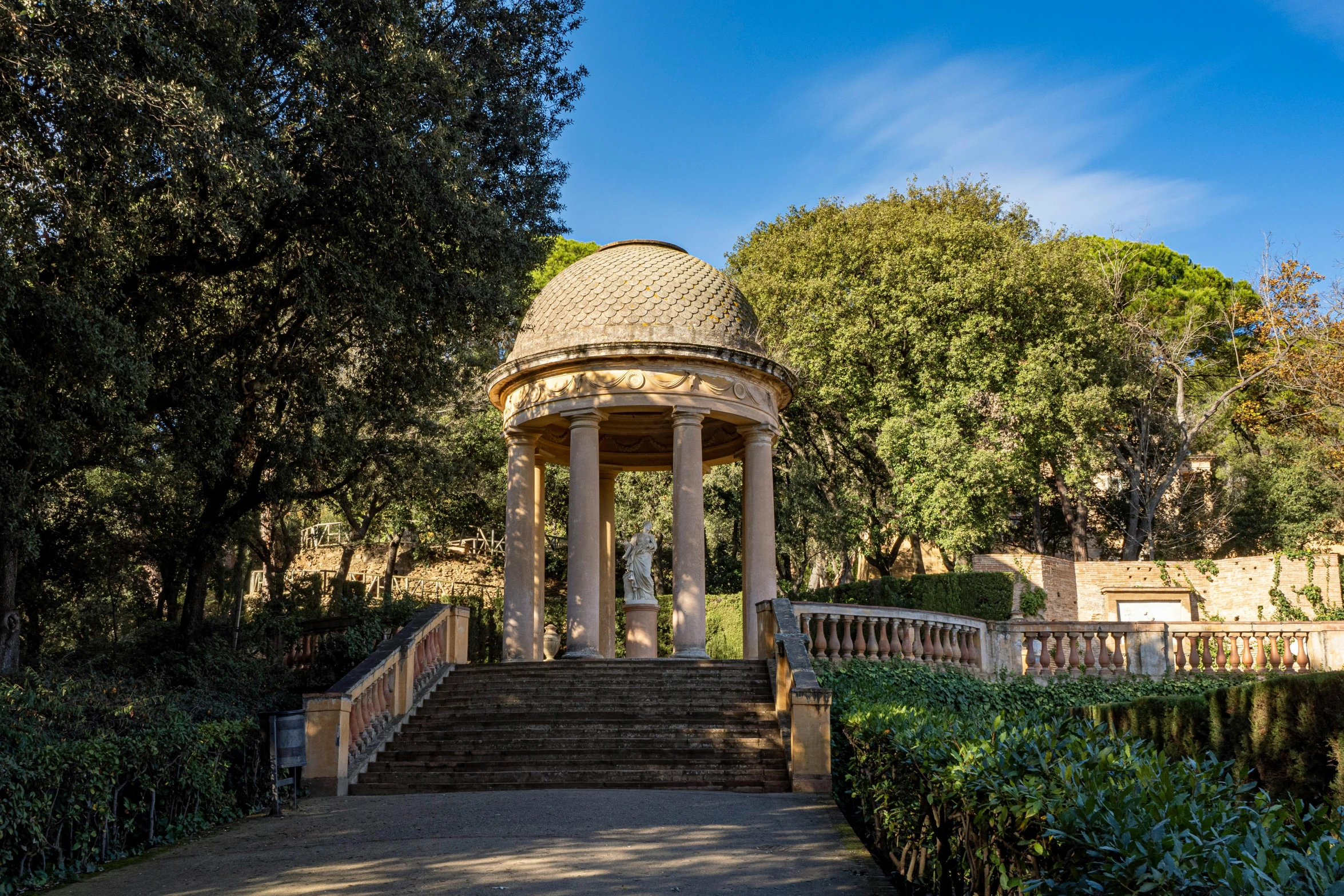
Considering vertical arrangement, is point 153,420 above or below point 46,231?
below

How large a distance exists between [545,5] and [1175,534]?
3143 centimetres

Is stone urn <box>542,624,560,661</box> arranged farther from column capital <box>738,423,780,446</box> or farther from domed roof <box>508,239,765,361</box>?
domed roof <box>508,239,765,361</box>

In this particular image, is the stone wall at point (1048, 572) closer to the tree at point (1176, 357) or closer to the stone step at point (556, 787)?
the tree at point (1176, 357)

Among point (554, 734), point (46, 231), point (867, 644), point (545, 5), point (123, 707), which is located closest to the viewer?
point (123, 707)

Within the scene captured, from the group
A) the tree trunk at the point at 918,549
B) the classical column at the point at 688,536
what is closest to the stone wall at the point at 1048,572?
the tree trunk at the point at 918,549

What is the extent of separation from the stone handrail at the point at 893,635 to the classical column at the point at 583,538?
152 inches

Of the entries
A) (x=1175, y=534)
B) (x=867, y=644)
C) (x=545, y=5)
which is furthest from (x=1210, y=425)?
(x=545, y=5)

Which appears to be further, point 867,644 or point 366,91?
point 867,644

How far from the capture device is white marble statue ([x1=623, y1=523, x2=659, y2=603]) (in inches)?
805

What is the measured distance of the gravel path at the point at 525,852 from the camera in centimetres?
668

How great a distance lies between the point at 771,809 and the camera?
9.86 m

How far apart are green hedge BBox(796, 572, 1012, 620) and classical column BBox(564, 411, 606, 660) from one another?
10450 millimetres

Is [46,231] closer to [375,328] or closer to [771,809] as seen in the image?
[375,328]

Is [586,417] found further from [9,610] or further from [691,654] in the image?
[9,610]
